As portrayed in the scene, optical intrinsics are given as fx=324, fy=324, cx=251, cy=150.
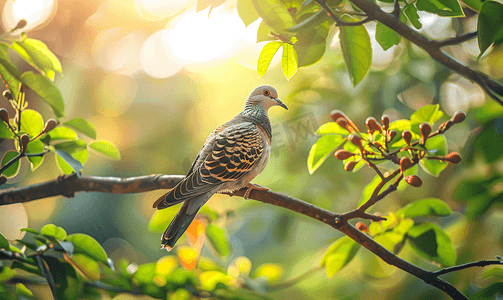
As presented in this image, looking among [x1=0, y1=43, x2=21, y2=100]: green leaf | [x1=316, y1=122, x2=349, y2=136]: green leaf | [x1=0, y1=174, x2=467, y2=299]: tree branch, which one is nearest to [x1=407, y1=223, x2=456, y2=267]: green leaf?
[x1=0, y1=174, x2=467, y2=299]: tree branch

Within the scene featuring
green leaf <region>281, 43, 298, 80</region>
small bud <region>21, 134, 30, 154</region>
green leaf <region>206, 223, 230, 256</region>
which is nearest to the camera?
green leaf <region>281, 43, 298, 80</region>

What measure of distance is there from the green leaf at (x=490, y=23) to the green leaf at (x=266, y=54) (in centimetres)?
43

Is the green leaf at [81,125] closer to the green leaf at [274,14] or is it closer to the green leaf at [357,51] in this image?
the green leaf at [274,14]

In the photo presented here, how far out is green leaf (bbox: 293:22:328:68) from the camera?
0.77 m

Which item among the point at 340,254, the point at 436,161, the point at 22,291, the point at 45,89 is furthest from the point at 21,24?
the point at 436,161

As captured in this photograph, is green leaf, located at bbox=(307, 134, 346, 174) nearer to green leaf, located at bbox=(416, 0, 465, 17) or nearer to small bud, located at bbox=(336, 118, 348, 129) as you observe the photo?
small bud, located at bbox=(336, 118, 348, 129)

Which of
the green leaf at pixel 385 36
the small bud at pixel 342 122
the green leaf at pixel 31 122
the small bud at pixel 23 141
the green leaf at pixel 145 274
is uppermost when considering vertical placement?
the green leaf at pixel 385 36

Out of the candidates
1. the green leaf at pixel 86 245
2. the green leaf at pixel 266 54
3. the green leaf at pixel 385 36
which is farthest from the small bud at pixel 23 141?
the green leaf at pixel 385 36

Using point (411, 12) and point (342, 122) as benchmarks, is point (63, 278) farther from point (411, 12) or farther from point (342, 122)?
point (411, 12)

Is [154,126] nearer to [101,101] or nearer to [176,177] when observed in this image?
[101,101]

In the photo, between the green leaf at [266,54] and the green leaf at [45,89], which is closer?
the green leaf at [266,54]

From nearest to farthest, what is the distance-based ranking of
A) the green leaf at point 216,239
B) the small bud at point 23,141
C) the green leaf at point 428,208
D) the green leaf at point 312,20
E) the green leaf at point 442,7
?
1. the green leaf at point 312,20
2. the green leaf at point 442,7
3. the small bud at point 23,141
4. the green leaf at point 428,208
5. the green leaf at point 216,239

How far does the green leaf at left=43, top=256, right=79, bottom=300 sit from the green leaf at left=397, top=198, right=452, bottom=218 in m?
1.11

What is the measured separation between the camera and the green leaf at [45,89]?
40.1 inches
